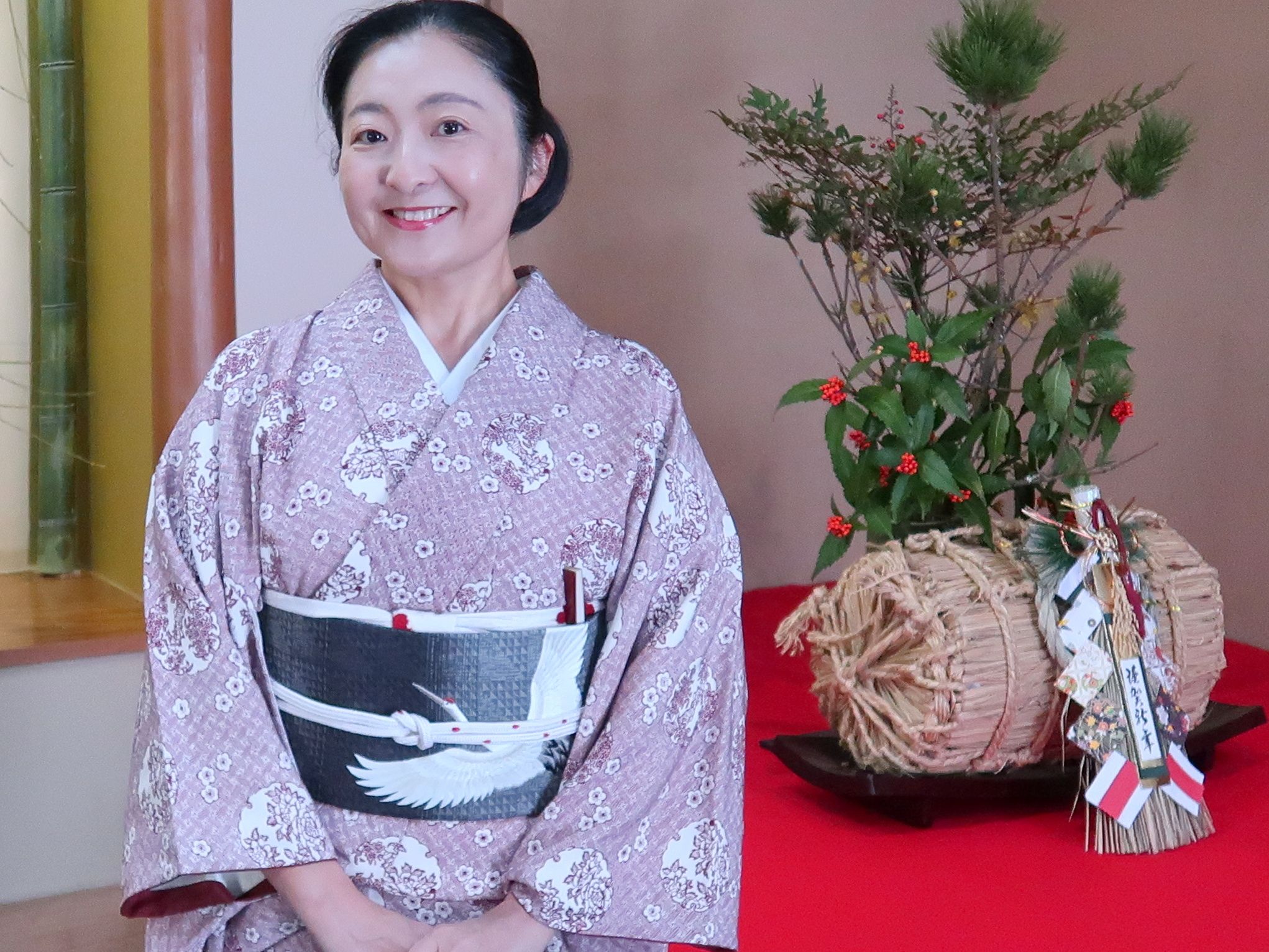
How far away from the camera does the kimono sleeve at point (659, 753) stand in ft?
3.54

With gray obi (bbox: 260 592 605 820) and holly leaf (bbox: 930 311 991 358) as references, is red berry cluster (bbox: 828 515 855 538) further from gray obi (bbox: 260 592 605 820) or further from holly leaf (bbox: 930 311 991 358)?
gray obi (bbox: 260 592 605 820)

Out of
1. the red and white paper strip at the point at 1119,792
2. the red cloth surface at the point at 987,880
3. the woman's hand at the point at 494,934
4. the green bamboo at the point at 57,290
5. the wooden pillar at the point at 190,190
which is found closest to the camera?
the woman's hand at the point at 494,934

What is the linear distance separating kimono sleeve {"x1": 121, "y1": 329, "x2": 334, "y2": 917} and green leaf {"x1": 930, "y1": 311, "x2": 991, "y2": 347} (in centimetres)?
155

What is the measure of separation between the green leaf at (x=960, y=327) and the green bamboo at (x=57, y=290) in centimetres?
182

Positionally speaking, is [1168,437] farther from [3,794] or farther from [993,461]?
[3,794]

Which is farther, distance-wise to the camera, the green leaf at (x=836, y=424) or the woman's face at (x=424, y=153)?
the green leaf at (x=836, y=424)

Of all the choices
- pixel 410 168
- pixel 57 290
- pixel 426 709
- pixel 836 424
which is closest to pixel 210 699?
pixel 426 709

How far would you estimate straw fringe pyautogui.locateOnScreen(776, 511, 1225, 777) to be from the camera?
2.16m

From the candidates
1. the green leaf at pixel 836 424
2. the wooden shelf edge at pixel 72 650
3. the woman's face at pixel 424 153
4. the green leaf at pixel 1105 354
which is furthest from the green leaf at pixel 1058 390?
the wooden shelf edge at pixel 72 650

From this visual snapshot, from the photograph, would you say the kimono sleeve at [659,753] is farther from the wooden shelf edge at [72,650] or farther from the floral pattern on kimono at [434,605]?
the wooden shelf edge at [72,650]

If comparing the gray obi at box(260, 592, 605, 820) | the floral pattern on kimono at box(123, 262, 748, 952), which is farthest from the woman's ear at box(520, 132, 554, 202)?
the gray obi at box(260, 592, 605, 820)

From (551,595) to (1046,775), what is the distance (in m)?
1.47

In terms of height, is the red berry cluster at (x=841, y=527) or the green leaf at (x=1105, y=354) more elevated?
the green leaf at (x=1105, y=354)

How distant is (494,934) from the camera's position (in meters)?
1.05
